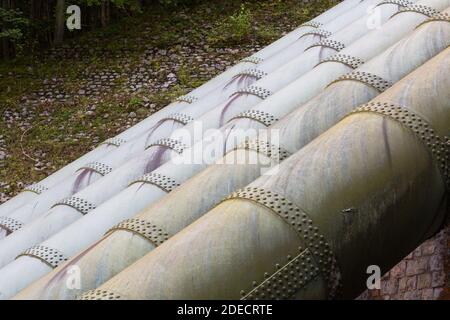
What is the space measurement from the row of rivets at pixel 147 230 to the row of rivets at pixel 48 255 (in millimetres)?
1232

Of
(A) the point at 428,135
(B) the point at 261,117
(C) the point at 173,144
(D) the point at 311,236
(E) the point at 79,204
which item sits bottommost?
(E) the point at 79,204

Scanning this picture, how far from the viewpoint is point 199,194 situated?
5207 mm

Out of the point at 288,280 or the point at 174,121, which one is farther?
the point at 174,121

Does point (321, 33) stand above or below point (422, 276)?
above

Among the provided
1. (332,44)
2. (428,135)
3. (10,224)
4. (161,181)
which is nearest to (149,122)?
(10,224)

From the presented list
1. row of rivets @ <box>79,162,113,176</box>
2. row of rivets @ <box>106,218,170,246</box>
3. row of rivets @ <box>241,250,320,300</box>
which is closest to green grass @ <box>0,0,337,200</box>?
row of rivets @ <box>79,162,113,176</box>

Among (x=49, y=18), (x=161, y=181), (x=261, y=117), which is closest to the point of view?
(x=161, y=181)

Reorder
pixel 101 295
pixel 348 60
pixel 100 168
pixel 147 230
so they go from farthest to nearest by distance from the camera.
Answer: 1. pixel 100 168
2. pixel 348 60
3. pixel 147 230
4. pixel 101 295

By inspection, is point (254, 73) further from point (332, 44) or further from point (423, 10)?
point (423, 10)

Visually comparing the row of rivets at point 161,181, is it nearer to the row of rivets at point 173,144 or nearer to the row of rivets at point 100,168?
the row of rivets at point 173,144

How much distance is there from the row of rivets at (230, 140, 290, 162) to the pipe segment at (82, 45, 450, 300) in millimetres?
630

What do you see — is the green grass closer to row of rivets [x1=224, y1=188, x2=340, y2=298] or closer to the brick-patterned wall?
the brick-patterned wall

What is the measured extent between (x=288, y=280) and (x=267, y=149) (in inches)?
57.9

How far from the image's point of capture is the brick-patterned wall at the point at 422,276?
27.6 ft
